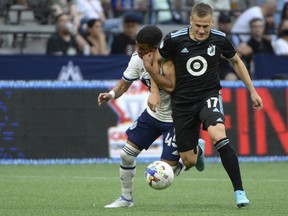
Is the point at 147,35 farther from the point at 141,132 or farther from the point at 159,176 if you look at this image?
the point at 159,176

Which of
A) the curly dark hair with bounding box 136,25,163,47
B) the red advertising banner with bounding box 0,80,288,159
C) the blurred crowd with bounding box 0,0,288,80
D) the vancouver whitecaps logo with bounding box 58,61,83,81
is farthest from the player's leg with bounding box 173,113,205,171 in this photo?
the blurred crowd with bounding box 0,0,288,80

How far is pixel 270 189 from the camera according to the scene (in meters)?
11.9

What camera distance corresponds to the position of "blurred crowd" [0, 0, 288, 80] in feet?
60.5

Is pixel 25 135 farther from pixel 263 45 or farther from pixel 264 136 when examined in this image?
pixel 263 45

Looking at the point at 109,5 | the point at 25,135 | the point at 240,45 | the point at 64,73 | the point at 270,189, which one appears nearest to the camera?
the point at 270,189

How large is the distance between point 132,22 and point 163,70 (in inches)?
350

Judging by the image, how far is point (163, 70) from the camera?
32.2 ft

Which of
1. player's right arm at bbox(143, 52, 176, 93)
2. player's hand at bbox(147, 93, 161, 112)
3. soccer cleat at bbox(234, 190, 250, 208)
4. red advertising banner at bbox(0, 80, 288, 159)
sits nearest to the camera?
soccer cleat at bbox(234, 190, 250, 208)

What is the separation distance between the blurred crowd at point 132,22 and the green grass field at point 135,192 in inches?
134

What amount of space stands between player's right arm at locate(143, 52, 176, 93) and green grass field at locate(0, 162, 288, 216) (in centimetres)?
122

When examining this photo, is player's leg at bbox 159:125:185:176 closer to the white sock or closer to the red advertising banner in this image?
the white sock

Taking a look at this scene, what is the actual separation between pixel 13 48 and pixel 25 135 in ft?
11.8

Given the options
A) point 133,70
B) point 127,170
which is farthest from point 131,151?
point 133,70

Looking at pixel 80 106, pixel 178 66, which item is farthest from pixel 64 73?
pixel 178 66
